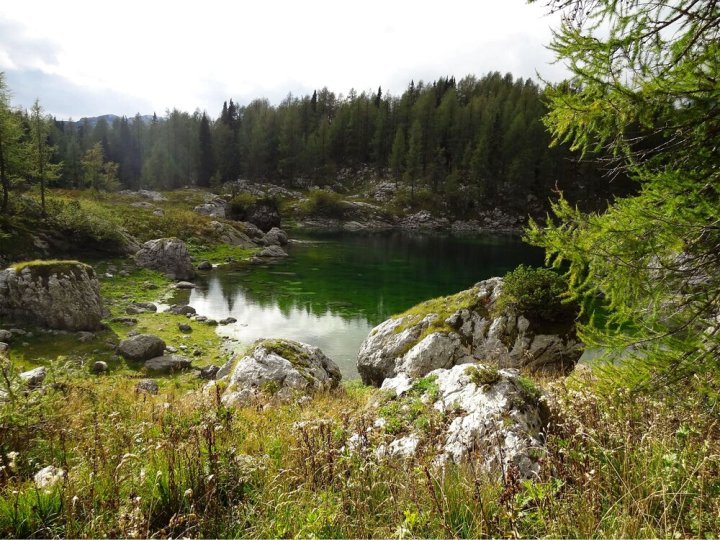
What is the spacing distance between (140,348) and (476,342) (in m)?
14.3

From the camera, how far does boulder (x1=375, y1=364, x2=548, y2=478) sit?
5.35m

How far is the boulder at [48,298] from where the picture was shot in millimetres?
19344

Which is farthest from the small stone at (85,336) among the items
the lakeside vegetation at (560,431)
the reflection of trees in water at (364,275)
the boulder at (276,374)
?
the lakeside vegetation at (560,431)

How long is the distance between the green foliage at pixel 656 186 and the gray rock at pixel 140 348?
679 inches

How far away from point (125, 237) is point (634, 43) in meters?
43.6

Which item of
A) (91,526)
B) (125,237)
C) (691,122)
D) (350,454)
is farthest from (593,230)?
(125,237)

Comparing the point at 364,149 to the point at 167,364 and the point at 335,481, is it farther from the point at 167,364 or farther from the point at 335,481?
the point at 335,481

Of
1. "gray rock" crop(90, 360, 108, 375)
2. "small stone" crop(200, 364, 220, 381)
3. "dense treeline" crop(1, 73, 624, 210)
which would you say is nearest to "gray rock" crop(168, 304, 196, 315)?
"gray rock" crop(90, 360, 108, 375)

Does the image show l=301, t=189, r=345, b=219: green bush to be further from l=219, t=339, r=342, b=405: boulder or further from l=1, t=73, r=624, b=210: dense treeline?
l=219, t=339, r=342, b=405: boulder

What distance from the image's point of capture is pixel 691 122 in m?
5.31

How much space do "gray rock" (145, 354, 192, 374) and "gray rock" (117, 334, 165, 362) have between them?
38 centimetres

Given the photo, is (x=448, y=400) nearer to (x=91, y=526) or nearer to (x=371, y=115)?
(x=91, y=526)

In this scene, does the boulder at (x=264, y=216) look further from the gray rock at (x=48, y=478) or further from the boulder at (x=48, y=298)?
the gray rock at (x=48, y=478)

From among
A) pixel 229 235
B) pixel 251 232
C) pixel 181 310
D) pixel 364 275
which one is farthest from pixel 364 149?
pixel 181 310
